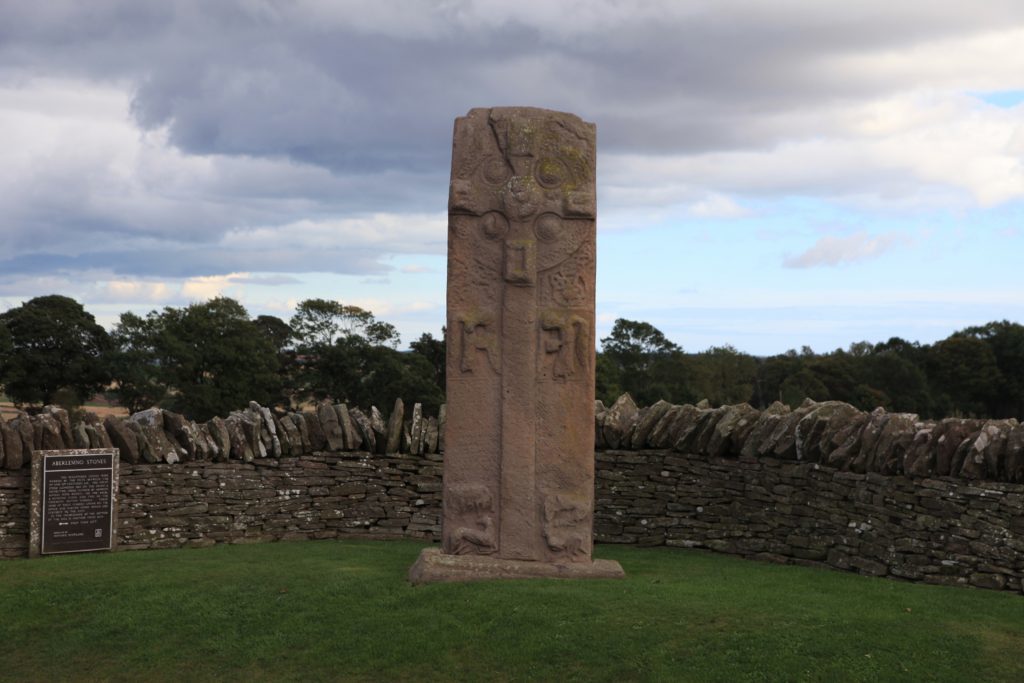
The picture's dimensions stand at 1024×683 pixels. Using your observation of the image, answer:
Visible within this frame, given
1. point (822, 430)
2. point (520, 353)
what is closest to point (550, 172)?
point (520, 353)

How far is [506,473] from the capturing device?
9719mm

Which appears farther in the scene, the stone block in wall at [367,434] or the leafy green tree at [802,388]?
the leafy green tree at [802,388]

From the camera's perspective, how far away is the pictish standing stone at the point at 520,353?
9703mm

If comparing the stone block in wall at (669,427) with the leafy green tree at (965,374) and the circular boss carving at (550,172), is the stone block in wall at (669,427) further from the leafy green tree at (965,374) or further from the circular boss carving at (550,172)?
the leafy green tree at (965,374)

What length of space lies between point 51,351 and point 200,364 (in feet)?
20.9

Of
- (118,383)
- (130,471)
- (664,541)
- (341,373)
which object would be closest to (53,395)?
(118,383)

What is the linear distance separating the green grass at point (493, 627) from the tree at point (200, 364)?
37.0 meters

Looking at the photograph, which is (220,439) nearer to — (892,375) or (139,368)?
(139,368)

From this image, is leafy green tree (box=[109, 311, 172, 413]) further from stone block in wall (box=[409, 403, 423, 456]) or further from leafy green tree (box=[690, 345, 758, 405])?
stone block in wall (box=[409, 403, 423, 456])

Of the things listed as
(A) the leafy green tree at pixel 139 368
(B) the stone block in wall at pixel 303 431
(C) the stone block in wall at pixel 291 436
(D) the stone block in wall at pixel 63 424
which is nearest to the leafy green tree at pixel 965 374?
(A) the leafy green tree at pixel 139 368

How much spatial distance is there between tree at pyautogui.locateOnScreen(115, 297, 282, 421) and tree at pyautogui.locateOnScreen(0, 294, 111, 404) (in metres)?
1.39

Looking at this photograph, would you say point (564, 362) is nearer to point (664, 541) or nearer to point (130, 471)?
point (664, 541)

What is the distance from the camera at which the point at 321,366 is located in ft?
160

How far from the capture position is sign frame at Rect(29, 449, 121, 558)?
1152 centimetres
